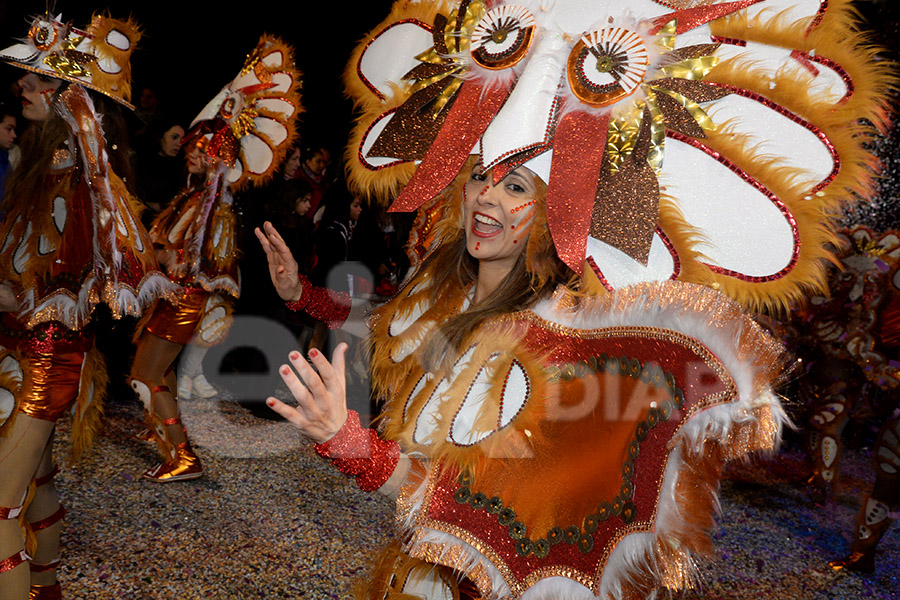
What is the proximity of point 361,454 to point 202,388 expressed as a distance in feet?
16.5

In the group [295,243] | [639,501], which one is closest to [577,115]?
[639,501]

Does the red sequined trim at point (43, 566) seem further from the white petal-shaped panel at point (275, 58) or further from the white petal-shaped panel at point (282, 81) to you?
the white petal-shaped panel at point (275, 58)

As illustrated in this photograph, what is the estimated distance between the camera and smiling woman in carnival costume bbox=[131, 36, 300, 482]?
3951 mm

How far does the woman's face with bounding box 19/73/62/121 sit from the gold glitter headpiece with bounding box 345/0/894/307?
6.47ft

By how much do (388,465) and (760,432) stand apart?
760 mm

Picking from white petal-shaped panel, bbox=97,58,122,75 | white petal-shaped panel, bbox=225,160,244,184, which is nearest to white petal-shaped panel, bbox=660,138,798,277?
white petal-shaped panel, bbox=97,58,122,75

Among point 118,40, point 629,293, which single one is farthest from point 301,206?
point 629,293

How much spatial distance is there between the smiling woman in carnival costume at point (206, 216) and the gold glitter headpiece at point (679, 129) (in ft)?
9.22

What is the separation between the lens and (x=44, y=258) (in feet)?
8.22

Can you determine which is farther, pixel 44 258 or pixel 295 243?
pixel 295 243

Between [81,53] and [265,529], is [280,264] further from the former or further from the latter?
[265,529]

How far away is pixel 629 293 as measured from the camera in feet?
4.45

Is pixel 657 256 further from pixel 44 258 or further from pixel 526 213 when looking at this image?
pixel 44 258

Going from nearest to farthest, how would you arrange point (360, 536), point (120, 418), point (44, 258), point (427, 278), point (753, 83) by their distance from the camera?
1. point (753, 83)
2. point (427, 278)
3. point (44, 258)
4. point (360, 536)
5. point (120, 418)
